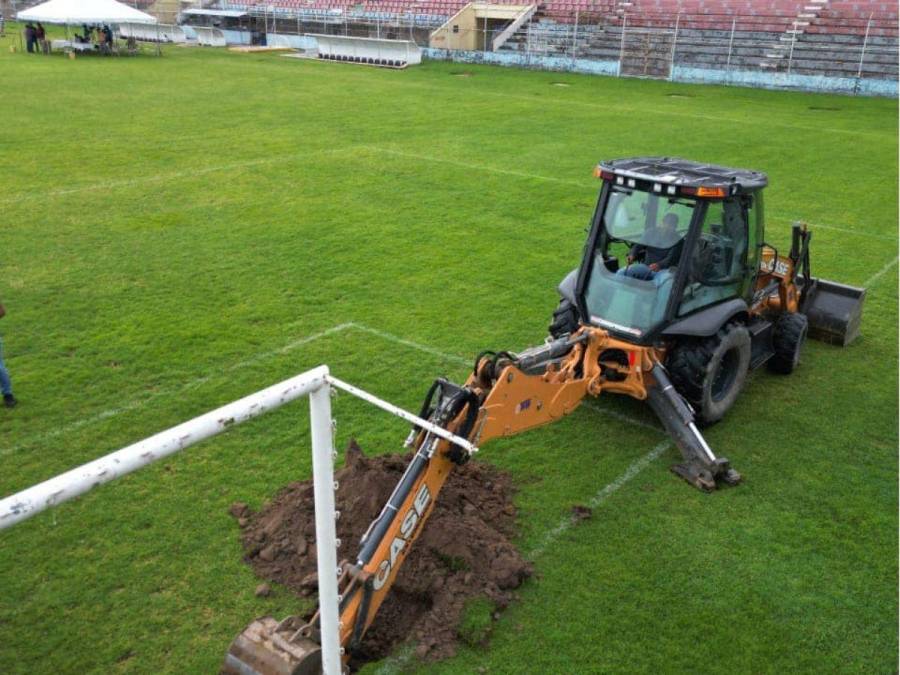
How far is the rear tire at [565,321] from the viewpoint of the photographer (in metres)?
7.08

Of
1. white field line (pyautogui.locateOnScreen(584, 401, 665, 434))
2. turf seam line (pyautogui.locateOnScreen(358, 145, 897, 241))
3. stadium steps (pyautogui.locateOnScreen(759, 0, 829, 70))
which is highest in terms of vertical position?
stadium steps (pyautogui.locateOnScreen(759, 0, 829, 70))

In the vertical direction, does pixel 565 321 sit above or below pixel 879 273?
Result: above

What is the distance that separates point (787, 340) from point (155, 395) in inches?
231

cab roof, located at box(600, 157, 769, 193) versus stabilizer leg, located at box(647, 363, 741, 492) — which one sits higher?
cab roof, located at box(600, 157, 769, 193)

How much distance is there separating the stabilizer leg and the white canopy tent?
3158cm

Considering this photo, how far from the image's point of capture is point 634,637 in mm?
4805

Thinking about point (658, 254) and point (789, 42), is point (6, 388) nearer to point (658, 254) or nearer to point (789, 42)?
point (658, 254)

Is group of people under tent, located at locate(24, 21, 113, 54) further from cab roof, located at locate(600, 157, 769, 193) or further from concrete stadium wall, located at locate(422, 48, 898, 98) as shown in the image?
cab roof, located at locate(600, 157, 769, 193)

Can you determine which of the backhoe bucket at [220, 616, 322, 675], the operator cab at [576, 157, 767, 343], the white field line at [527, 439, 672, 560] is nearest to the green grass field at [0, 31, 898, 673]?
the white field line at [527, 439, 672, 560]

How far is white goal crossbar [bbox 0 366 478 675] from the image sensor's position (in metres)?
2.25

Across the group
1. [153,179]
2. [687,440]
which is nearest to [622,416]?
[687,440]

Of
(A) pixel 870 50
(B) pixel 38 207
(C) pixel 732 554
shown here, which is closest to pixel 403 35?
(A) pixel 870 50

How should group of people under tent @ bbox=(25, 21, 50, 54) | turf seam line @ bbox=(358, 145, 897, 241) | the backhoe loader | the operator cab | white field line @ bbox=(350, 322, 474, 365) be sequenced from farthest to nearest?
1. group of people under tent @ bbox=(25, 21, 50, 54)
2. turf seam line @ bbox=(358, 145, 897, 241)
3. white field line @ bbox=(350, 322, 474, 365)
4. the operator cab
5. the backhoe loader

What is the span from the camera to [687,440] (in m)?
6.32
